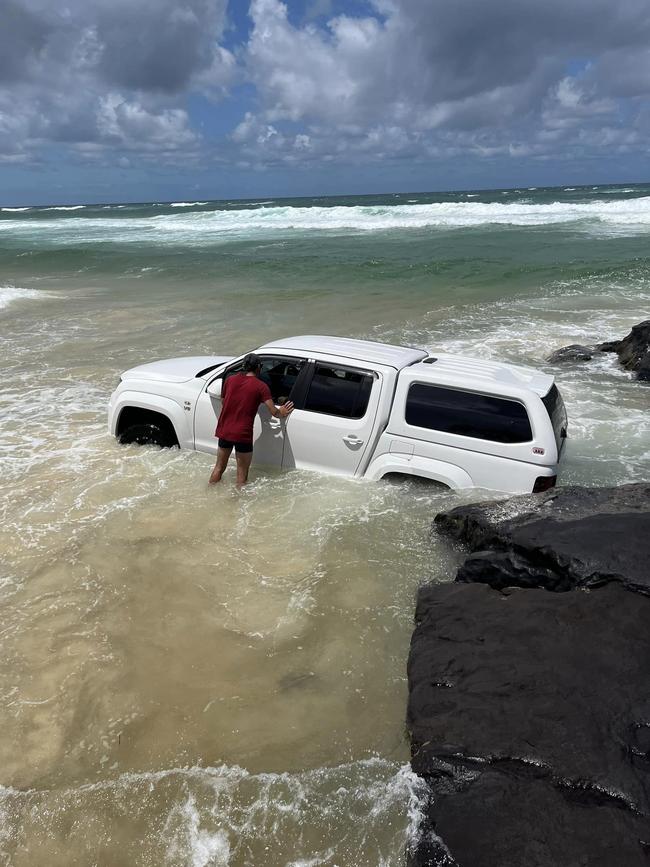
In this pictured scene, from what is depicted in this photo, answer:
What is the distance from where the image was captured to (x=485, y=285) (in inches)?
840

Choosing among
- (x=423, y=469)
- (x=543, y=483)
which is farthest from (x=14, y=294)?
(x=543, y=483)

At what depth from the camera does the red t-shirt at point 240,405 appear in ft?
21.3

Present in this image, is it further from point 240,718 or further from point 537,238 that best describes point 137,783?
point 537,238

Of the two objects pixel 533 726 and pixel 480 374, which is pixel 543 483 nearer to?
pixel 480 374

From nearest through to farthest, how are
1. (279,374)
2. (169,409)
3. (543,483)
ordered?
(543,483) → (279,374) → (169,409)

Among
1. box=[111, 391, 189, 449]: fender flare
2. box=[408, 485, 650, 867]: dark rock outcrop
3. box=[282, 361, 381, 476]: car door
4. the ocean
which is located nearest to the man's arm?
A: box=[282, 361, 381, 476]: car door

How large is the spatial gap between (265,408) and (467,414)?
2141 mm

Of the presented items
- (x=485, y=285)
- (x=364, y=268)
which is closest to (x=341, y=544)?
(x=485, y=285)

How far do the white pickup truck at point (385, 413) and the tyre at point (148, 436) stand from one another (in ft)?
0.14

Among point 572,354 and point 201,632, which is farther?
point 572,354

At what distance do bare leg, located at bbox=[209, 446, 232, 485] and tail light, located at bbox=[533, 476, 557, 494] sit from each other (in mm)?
3109

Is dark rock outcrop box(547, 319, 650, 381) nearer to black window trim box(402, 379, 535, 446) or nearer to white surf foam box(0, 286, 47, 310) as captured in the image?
black window trim box(402, 379, 535, 446)

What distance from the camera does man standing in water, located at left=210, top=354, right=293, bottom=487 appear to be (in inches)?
256

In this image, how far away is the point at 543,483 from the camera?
19.1ft
